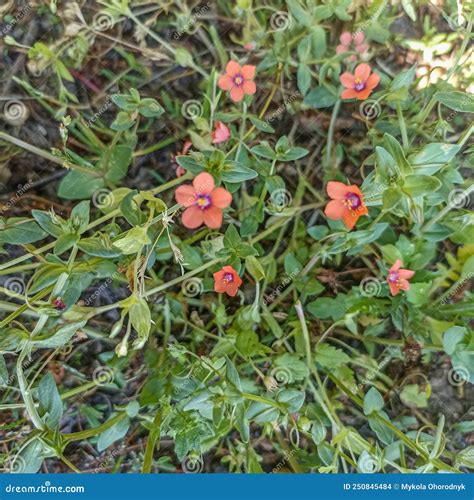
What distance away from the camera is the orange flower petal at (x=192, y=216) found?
202 centimetres

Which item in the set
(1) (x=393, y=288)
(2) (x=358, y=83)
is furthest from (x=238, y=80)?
(1) (x=393, y=288)

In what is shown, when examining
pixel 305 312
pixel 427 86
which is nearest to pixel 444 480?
pixel 305 312

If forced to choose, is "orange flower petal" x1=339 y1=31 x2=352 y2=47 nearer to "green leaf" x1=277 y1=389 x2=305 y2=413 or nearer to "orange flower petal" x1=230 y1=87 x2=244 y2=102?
"orange flower petal" x1=230 y1=87 x2=244 y2=102

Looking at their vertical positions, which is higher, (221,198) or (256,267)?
(221,198)

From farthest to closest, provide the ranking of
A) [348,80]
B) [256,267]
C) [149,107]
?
[348,80]
[149,107]
[256,267]

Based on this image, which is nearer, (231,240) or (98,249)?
(98,249)

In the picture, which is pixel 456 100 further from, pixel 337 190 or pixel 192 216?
pixel 192 216

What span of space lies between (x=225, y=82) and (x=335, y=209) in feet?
2.22

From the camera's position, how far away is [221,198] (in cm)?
198

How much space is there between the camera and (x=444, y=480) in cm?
218

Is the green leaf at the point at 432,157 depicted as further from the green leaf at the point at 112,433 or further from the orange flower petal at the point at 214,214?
the green leaf at the point at 112,433

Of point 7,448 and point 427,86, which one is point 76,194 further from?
point 427,86

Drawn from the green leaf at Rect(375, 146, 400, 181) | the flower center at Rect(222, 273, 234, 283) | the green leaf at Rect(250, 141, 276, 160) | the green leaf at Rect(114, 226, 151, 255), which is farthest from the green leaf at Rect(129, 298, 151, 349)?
the green leaf at Rect(375, 146, 400, 181)

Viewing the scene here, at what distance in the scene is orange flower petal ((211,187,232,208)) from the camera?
6.45 feet
